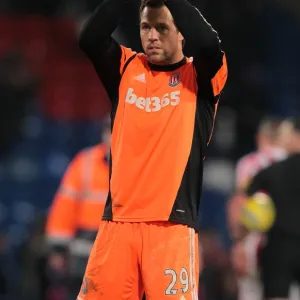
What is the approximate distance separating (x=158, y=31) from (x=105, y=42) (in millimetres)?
341

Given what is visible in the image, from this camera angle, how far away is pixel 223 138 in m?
16.1

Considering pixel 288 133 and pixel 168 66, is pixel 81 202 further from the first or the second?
pixel 168 66

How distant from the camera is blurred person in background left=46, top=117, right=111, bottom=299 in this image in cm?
Answer: 829

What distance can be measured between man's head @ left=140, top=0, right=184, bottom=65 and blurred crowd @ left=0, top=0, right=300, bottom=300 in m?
8.80

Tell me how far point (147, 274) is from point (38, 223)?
28.1 feet

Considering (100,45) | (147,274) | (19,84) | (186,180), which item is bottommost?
(147,274)

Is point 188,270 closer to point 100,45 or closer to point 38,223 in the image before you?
point 100,45

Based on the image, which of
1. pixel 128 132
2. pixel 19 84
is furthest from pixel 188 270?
pixel 19 84

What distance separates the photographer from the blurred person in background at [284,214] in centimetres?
905

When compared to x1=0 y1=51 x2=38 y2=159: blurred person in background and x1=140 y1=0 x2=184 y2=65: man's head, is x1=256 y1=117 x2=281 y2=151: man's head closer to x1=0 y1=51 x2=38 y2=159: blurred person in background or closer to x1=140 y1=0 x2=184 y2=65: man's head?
x1=140 y1=0 x2=184 y2=65: man's head

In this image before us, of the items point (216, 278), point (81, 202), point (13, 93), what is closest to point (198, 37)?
point (81, 202)

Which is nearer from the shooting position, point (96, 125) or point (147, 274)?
point (147, 274)

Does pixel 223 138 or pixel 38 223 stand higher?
pixel 223 138

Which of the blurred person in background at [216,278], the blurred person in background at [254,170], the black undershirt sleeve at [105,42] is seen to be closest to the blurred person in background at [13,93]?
the blurred person in background at [216,278]
